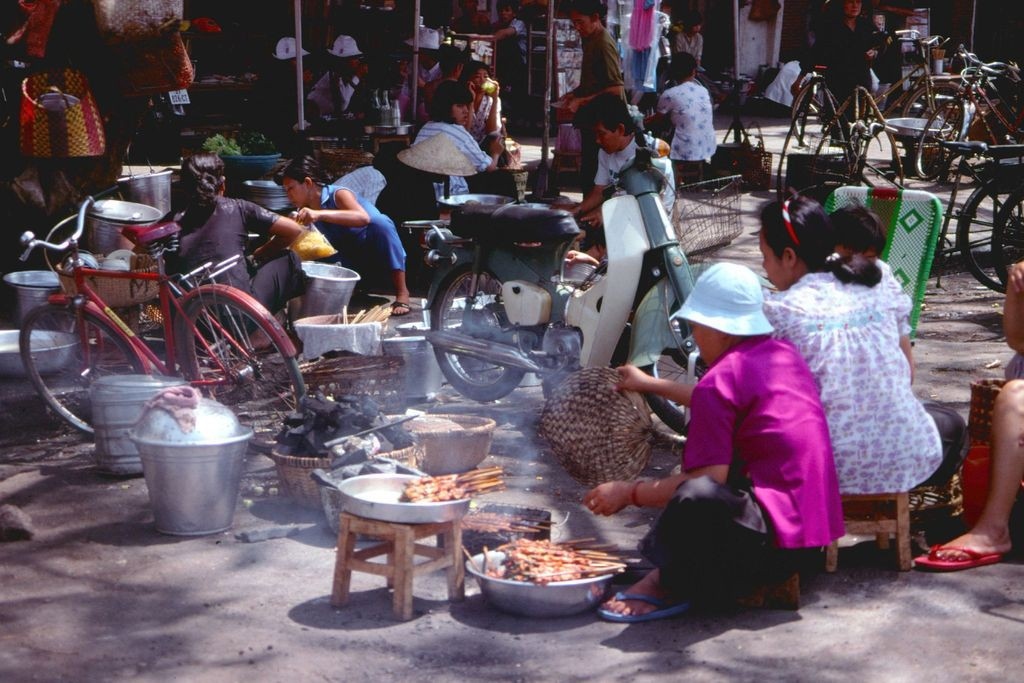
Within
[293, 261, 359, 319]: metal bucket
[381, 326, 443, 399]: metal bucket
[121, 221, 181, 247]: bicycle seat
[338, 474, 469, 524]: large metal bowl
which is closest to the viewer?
[338, 474, 469, 524]: large metal bowl

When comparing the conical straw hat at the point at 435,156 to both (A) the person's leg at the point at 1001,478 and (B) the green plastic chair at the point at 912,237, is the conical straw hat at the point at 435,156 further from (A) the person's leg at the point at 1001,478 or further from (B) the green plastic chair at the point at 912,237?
(A) the person's leg at the point at 1001,478

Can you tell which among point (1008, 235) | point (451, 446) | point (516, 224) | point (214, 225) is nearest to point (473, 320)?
point (516, 224)

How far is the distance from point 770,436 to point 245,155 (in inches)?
308

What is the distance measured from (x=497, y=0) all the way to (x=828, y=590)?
15.8 metres

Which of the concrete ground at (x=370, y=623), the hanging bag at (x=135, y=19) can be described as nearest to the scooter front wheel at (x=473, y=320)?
the concrete ground at (x=370, y=623)

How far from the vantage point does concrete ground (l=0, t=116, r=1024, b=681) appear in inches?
160

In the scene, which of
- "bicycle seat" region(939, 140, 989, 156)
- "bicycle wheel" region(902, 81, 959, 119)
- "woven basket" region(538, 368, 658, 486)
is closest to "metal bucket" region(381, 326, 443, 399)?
"woven basket" region(538, 368, 658, 486)

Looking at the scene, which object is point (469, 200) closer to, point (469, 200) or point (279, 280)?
point (469, 200)

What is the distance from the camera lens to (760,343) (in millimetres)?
4434

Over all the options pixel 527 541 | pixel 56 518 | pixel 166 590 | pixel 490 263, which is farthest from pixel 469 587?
pixel 490 263

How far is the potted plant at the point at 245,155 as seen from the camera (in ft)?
35.8

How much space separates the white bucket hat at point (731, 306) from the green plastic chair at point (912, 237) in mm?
2860

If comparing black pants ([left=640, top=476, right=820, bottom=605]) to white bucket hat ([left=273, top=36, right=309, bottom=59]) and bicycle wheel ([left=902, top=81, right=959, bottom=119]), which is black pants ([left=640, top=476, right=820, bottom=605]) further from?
white bucket hat ([left=273, top=36, right=309, bottom=59])

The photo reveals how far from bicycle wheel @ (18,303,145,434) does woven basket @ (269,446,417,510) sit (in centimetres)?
136
